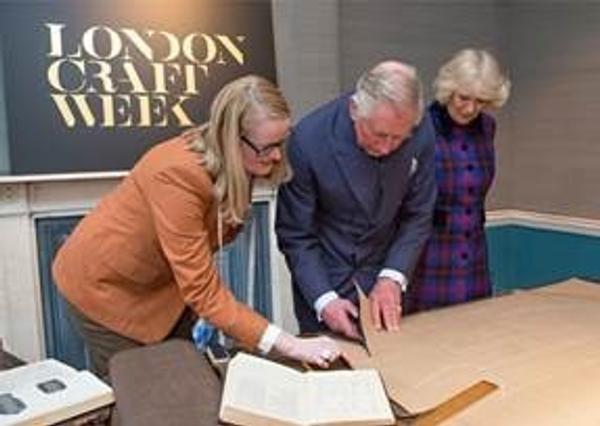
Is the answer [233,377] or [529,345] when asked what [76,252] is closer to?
[233,377]

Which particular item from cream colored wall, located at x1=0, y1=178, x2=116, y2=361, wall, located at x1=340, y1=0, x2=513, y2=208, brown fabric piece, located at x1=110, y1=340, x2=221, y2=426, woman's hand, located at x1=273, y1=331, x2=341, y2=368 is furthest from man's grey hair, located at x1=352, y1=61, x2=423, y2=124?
wall, located at x1=340, y1=0, x2=513, y2=208

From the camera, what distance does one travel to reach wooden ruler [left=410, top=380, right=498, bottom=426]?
106 centimetres

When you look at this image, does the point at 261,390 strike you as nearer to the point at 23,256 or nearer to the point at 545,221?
the point at 23,256

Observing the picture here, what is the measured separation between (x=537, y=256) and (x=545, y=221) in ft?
0.60

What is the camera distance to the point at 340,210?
5.68 ft

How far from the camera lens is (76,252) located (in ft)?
5.50

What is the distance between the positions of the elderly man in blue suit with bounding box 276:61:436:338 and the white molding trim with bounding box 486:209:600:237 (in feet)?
5.42

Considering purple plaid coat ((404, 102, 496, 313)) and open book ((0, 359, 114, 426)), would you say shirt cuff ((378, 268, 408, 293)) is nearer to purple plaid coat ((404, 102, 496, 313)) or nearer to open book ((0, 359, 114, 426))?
purple plaid coat ((404, 102, 496, 313))

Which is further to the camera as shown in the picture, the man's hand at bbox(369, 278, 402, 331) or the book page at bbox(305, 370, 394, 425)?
the man's hand at bbox(369, 278, 402, 331)

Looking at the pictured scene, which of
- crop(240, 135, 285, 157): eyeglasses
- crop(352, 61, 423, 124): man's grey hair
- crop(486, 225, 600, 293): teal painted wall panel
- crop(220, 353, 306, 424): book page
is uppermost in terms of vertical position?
crop(352, 61, 423, 124): man's grey hair

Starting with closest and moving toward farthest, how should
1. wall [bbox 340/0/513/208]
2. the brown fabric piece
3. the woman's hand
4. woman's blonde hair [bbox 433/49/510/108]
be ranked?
the brown fabric piece, the woman's hand, woman's blonde hair [bbox 433/49/510/108], wall [bbox 340/0/513/208]

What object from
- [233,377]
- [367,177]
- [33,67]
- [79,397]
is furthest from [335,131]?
[33,67]

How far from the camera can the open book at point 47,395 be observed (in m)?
1.03

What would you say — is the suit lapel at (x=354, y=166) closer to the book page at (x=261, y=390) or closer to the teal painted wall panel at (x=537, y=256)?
the book page at (x=261, y=390)
